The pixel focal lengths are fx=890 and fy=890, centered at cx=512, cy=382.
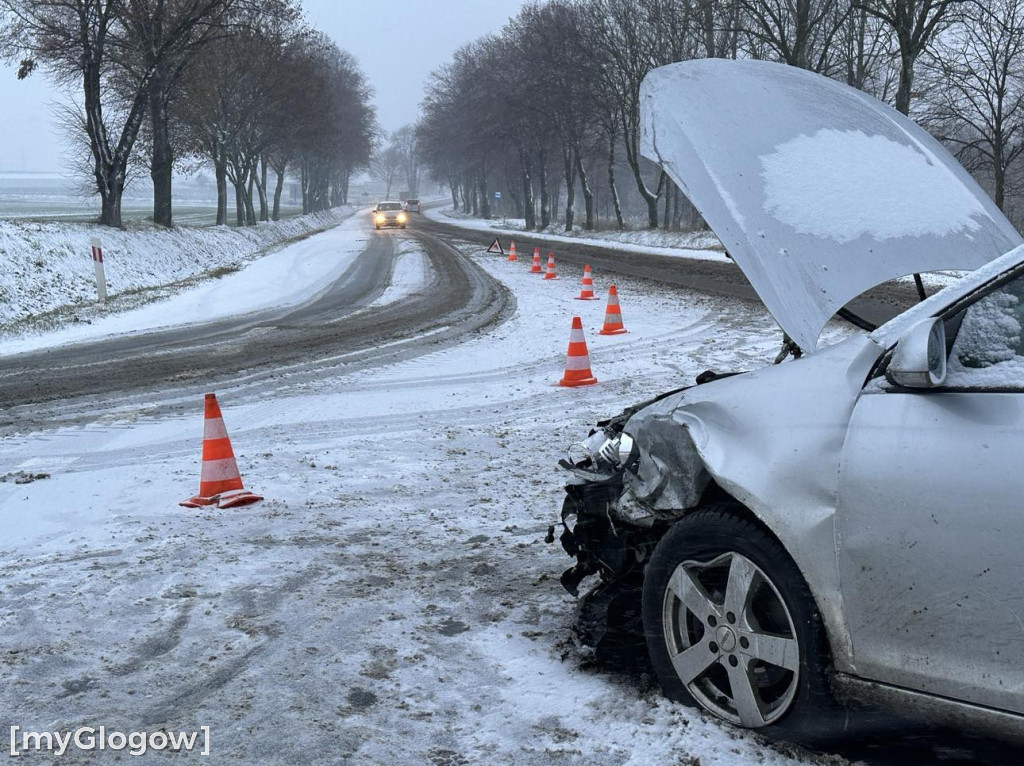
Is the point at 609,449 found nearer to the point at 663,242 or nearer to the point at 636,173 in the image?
the point at 663,242

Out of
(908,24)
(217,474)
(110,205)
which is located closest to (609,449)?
(217,474)

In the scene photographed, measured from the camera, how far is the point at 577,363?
31.9 ft

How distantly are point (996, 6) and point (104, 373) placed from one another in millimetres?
33182

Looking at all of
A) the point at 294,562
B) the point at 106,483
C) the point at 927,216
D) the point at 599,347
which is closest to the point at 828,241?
the point at 927,216

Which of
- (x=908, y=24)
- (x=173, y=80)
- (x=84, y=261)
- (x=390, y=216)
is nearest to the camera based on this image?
(x=84, y=261)

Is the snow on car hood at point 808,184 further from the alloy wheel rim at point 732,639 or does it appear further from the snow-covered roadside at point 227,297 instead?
the snow-covered roadside at point 227,297

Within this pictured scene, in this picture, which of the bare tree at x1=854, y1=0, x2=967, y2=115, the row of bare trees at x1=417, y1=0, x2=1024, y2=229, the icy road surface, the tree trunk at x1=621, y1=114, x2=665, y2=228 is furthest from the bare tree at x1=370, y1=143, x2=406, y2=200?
the icy road surface

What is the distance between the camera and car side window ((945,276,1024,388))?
2.43m

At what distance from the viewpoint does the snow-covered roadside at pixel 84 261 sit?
1800 centimetres

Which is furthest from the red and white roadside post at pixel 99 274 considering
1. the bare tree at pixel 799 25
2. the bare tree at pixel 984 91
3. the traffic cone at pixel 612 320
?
the bare tree at pixel 984 91

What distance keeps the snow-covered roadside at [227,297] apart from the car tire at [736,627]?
12.7 meters

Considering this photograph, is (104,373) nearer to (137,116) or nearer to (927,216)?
(927,216)

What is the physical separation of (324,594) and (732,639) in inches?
85.2

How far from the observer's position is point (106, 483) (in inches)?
243
